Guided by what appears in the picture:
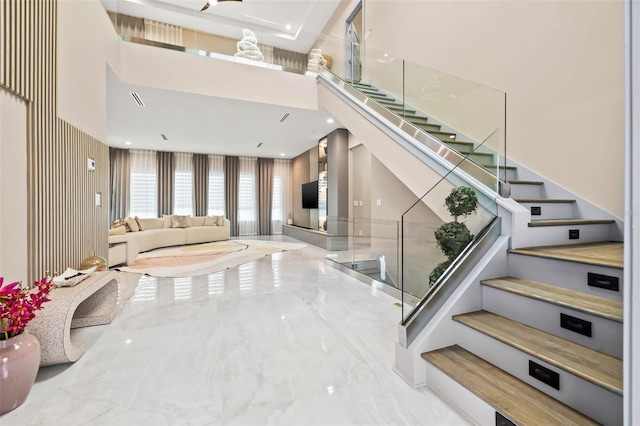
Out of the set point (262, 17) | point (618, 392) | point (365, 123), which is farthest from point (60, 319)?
point (262, 17)

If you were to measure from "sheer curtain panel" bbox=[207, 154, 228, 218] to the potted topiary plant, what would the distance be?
30.9ft

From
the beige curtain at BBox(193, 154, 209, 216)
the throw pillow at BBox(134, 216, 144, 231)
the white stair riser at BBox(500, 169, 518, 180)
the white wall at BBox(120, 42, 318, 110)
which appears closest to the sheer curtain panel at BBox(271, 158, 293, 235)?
the beige curtain at BBox(193, 154, 209, 216)

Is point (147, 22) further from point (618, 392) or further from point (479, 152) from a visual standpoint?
point (618, 392)

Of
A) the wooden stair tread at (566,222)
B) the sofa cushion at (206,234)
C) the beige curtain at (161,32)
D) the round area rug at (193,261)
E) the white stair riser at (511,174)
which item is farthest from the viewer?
the sofa cushion at (206,234)

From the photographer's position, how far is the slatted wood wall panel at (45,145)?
2164 millimetres

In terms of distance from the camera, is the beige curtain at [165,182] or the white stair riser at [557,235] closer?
the white stair riser at [557,235]

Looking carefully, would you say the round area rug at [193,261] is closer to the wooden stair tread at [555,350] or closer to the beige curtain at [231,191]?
the beige curtain at [231,191]

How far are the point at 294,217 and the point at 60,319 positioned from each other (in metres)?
9.20

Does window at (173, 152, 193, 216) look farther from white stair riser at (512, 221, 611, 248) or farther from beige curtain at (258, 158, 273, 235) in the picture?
white stair riser at (512, 221, 611, 248)

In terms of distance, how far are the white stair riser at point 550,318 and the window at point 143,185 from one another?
34.1 ft

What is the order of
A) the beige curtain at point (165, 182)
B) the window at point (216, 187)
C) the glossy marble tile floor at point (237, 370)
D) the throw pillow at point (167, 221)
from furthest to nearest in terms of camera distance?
the window at point (216, 187) < the beige curtain at point (165, 182) < the throw pillow at point (167, 221) < the glossy marble tile floor at point (237, 370)

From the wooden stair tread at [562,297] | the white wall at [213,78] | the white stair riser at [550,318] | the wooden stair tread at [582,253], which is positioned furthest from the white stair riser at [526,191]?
the white wall at [213,78]

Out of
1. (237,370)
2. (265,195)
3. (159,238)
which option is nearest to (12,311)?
(237,370)

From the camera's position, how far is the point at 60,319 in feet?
5.80
